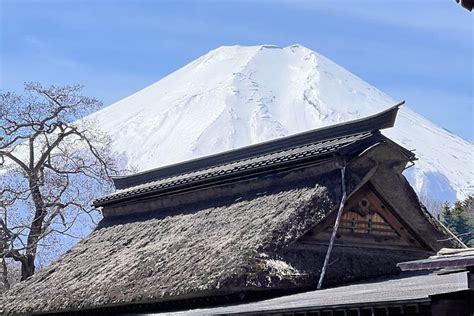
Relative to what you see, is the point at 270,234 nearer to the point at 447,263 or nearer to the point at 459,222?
the point at 447,263

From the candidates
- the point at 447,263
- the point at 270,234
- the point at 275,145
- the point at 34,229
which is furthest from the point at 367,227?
the point at 34,229

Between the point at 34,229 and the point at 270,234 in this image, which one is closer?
the point at 270,234

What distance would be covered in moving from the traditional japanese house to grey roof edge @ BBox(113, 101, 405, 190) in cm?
2

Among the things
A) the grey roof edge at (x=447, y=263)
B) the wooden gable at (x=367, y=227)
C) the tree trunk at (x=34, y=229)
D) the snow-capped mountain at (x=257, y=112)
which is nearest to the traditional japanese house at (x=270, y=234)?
the wooden gable at (x=367, y=227)

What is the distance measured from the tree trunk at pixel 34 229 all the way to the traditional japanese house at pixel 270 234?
7153 millimetres

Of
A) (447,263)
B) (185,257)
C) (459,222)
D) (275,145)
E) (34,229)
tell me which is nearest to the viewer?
(447,263)

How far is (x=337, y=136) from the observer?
1303 centimetres

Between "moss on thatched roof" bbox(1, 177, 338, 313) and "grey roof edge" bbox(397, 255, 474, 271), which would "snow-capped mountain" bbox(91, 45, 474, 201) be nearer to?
"moss on thatched roof" bbox(1, 177, 338, 313)

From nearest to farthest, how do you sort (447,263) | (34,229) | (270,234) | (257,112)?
(447,263) → (270,234) → (34,229) → (257,112)

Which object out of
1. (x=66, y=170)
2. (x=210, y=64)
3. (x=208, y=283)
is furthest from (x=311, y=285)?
(x=210, y=64)

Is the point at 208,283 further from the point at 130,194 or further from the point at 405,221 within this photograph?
the point at 130,194

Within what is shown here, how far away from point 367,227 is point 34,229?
1285cm

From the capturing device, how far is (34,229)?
22.6 m

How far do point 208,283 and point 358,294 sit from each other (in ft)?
8.26
